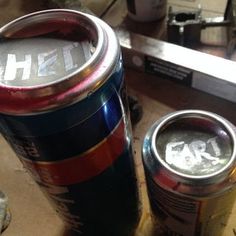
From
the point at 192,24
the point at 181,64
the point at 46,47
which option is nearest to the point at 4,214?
the point at 46,47

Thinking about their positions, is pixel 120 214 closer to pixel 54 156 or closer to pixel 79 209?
pixel 79 209

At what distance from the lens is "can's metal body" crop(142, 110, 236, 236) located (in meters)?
0.45

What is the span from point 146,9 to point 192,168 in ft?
2.01

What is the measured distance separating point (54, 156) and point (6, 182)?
0.37 meters

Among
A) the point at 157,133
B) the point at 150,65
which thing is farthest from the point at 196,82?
the point at 157,133

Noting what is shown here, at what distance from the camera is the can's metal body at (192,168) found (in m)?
0.45

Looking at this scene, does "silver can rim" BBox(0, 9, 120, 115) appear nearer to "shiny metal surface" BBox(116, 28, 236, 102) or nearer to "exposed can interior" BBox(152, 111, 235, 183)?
"exposed can interior" BBox(152, 111, 235, 183)

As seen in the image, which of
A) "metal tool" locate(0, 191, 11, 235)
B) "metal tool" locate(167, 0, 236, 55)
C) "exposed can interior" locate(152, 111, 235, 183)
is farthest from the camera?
"metal tool" locate(167, 0, 236, 55)

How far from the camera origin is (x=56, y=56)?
42 centimetres

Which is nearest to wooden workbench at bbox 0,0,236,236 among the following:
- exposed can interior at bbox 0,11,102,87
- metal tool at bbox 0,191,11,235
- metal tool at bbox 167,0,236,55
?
metal tool at bbox 0,191,11,235

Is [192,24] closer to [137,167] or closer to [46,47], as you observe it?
[137,167]

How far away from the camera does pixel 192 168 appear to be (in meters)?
0.46

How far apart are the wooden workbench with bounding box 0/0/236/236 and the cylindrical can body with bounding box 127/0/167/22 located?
18cm

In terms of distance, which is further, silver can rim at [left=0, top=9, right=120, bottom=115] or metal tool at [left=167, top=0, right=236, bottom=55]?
metal tool at [left=167, top=0, right=236, bottom=55]
